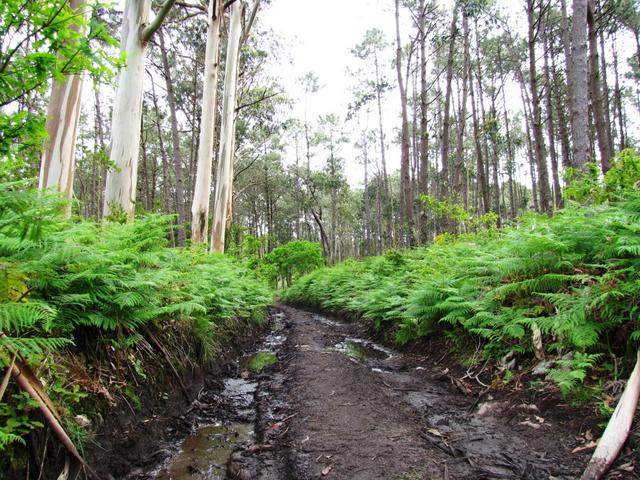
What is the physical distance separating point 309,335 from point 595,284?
17.1 ft

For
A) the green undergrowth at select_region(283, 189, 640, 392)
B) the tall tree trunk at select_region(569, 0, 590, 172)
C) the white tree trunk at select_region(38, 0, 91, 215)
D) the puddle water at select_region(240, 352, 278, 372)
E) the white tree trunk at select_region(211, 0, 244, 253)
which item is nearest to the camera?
the green undergrowth at select_region(283, 189, 640, 392)

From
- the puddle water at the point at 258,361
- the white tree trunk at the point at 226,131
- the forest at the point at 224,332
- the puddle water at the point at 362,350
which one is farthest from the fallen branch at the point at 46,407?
the white tree trunk at the point at 226,131

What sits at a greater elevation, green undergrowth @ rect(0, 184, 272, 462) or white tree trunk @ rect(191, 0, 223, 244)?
white tree trunk @ rect(191, 0, 223, 244)

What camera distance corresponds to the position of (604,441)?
6.79 ft

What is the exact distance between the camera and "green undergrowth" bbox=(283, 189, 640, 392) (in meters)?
2.78

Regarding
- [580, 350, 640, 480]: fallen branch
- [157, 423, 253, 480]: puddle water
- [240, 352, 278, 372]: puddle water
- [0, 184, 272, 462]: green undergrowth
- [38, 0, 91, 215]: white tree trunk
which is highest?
Answer: [38, 0, 91, 215]: white tree trunk

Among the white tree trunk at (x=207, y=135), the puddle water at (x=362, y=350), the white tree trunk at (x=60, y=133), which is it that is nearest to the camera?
the white tree trunk at (x=60, y=133)

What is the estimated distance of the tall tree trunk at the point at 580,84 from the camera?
6891mm

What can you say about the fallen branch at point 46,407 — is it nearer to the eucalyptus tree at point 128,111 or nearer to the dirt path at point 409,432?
the dirt path at point 409,432

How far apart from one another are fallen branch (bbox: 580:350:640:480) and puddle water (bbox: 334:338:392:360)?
3432 millimetres

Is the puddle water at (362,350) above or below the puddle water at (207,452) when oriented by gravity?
above

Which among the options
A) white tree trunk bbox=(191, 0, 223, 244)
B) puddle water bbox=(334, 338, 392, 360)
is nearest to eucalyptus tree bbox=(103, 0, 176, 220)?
puddle water bbox=(334, 338, 392, 360)

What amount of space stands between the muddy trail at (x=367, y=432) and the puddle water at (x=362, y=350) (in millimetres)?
1197

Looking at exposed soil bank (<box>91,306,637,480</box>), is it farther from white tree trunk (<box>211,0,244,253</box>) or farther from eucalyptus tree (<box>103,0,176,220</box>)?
white tree trunk (<box>211,0,244,253</box>)
